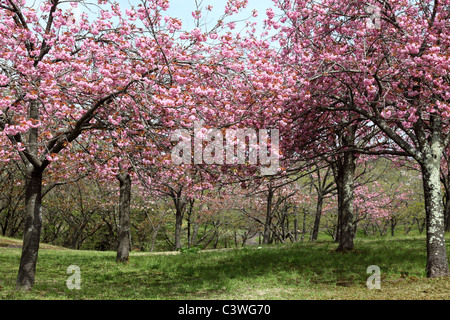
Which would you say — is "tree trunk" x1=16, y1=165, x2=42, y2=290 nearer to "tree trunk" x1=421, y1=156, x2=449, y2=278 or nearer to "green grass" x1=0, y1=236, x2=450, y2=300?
"green grass" x1=0, y1=236, x2=450, y2=300

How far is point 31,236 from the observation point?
31.7 feet

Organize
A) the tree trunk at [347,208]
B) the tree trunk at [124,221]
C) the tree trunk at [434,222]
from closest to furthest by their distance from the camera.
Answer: the tree trunk at [434,222] < the tree trunk at [347,208] < the tree trunk at [124,221]

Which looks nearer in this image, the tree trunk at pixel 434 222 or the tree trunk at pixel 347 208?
the tree trunk at pixel 434 222

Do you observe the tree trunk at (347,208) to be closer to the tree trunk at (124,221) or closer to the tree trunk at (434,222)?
the tree trunk at (434,222)

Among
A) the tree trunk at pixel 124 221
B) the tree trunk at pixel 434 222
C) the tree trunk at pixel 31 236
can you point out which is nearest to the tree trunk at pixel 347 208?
the tree trunk at pixel 434 222

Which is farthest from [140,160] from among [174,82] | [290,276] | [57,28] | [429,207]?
[429,207]

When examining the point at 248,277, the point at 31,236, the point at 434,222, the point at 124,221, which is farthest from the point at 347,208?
the point at 31,236

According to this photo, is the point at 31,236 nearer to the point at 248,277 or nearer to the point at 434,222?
the point at 248,277

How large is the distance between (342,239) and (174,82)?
9.15m

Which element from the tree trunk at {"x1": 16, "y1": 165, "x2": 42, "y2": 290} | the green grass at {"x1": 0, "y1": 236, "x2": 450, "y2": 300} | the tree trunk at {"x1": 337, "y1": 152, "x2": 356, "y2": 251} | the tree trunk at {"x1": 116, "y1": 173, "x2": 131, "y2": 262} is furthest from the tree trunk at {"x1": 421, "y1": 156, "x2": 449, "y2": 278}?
the tree trunk at {"x1": 116, "y1": 173, "x2": 131, "y2": 262}

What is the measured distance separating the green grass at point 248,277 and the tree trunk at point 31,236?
32 centimetres

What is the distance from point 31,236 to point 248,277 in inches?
233

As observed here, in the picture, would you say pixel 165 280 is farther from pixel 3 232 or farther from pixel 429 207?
pixel 3 232

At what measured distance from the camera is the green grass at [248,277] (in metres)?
8.45
